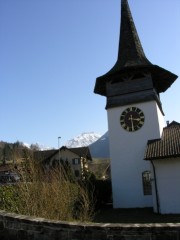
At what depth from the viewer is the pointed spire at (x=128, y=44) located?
23.5 metres

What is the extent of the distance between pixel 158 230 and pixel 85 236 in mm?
1401

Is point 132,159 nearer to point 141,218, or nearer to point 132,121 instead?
point 132,121

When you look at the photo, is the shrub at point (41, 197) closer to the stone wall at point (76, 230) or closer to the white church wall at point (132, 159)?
the stone wall at point (76, 230)

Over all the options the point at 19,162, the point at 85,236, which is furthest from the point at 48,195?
the point at 85,236

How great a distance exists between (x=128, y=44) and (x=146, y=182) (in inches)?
444

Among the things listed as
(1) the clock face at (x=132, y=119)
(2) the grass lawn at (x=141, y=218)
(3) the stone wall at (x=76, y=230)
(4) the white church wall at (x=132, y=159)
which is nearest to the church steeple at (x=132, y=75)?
(1) the clock face at (x=132, y=119)

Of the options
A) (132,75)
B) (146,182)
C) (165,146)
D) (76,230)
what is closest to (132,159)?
(146,182)

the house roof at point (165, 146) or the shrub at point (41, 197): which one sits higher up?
the house roof at point (165, 146)

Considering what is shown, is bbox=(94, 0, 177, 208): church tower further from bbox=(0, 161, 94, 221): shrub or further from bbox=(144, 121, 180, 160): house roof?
bbox=(0, 161, 94, 221): shrub

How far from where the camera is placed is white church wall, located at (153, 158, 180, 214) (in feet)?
57.4

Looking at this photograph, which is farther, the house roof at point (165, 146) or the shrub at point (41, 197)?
the house roof at point (165, 146)

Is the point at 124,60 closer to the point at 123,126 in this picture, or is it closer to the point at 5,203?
the point at 123,126

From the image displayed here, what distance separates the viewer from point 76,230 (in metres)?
6.05

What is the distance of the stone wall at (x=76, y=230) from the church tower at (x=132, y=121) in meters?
14.9
